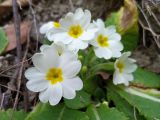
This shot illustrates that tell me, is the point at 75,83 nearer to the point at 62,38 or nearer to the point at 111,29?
→ the point at 62,38

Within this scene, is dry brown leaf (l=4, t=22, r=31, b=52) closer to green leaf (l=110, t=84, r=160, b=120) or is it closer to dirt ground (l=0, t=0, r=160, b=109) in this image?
dirt ground (l=0, t=0, r=160, b=109)

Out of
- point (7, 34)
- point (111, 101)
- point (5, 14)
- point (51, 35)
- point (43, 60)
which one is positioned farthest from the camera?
point (5, 14)

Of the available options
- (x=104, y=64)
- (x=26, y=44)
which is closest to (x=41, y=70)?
(x=104, y=64)

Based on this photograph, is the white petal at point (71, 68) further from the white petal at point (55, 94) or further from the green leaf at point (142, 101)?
the green leaf at point (142, 101)

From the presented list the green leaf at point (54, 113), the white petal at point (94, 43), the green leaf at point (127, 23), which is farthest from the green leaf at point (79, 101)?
the green leaf at point (127, 23)

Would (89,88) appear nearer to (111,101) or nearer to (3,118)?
(111,101)

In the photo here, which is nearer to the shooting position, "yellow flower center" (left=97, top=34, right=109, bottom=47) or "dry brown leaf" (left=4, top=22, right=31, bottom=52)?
"yellow flower center" (left=97, top=34, right=109, bottom=47)

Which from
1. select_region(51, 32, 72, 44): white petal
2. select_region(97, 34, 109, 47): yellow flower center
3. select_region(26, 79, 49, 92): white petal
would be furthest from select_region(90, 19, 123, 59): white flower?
select_region(26, 79, 49, 92): white petal
